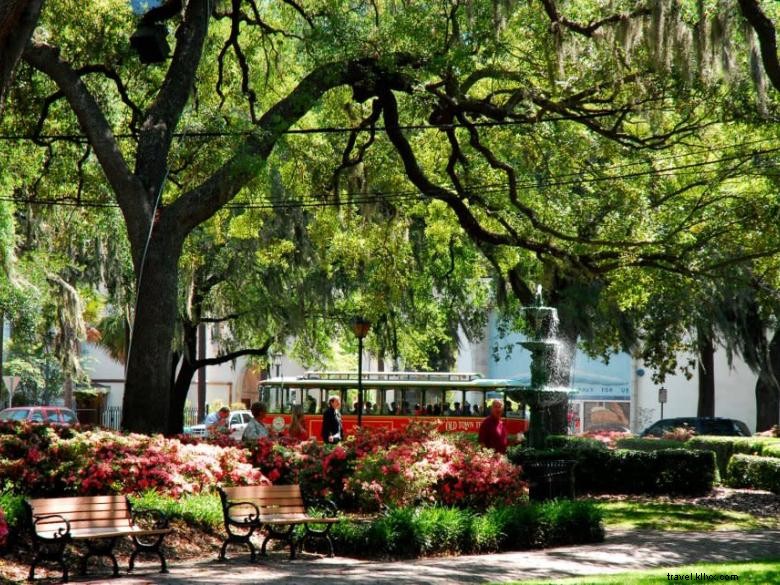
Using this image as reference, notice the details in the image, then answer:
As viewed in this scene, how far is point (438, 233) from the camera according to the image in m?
27.9

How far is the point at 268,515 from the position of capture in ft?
44.3

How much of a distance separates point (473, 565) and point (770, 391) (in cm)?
3085

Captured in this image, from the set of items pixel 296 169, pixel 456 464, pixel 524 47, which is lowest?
pixel 456 464

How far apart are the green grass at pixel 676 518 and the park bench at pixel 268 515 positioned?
580 centimetres

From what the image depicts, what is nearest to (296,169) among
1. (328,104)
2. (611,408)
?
(328,104)

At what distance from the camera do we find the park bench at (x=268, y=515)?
13.0 m

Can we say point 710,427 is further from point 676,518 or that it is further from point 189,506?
point 189,506

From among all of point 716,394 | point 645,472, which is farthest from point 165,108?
point 716,394

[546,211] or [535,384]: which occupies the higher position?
[546,211]

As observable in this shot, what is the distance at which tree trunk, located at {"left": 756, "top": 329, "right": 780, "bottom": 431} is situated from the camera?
3934 centimetres

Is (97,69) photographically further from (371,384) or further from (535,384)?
(371,384)

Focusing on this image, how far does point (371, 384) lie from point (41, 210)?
1493 centimetres

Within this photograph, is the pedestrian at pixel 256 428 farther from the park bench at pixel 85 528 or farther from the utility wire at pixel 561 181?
the park bench at pixel 85 528

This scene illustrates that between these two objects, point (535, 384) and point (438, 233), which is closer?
point (535, 384)
